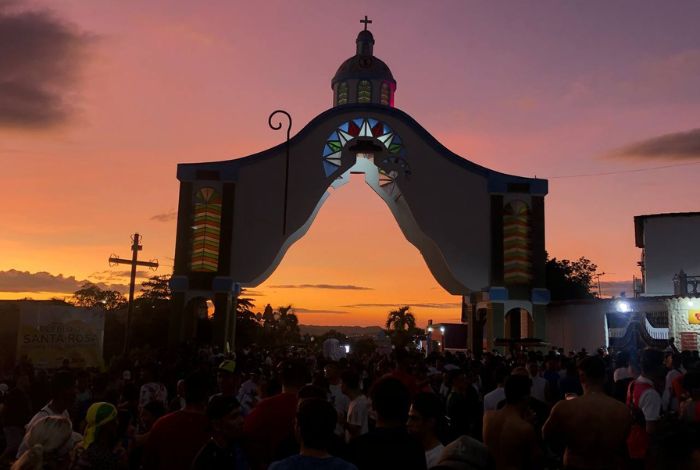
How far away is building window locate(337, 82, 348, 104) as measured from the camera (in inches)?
1416

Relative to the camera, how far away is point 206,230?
30094 millimetres

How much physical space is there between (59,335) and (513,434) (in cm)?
1712

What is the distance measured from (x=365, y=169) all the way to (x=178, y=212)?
9.04 metres

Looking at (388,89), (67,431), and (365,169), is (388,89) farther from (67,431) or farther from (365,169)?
(67,431)

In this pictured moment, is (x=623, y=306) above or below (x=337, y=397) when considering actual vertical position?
above

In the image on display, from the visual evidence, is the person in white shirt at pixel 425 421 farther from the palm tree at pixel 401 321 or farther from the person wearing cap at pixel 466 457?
the palm tree at pixel 401 321

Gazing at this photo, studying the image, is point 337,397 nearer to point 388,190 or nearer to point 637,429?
point 637,429

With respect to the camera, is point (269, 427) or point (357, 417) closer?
point (269, 427)

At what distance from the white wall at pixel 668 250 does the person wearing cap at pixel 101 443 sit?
35.2 meters

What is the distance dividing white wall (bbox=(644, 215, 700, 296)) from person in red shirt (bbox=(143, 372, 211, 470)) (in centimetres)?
3467

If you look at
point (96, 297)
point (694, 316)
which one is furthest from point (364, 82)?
point (96, 297)

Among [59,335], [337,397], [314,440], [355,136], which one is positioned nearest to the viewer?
[314,440]

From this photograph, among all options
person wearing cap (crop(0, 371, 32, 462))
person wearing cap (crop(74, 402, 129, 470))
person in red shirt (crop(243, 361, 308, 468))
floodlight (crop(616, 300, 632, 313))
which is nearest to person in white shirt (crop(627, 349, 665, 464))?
person in red shirt (crop(243, 361, 308, 468))

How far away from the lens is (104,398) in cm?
892
